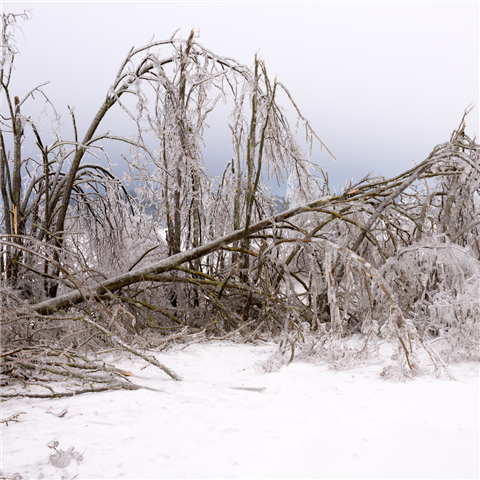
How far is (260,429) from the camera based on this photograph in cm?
216

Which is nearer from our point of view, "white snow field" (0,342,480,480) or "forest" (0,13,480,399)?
"white snow field" (0,342,480,480)

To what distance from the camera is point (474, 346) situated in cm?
321

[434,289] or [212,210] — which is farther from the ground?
[212,210]

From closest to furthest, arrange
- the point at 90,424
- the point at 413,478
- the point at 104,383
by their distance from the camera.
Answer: the point at 413,478
the point at 90,424
the point at 104,383

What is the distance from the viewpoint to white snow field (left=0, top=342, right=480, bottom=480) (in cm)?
181

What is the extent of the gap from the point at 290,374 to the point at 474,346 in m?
1.46

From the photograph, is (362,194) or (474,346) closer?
(474,346)

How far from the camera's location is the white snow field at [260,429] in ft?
5.94

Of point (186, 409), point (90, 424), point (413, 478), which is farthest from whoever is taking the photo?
point (186, 409)

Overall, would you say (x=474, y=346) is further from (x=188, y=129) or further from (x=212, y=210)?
(x=212, y=210)

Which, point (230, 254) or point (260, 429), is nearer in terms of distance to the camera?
point (260, 429)

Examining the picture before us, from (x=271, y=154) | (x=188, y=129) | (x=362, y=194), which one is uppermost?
(x=188, y=129)

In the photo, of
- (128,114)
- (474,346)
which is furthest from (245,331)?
(128,114)

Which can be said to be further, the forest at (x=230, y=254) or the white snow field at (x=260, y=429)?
the forest at (x=230, y=254)
